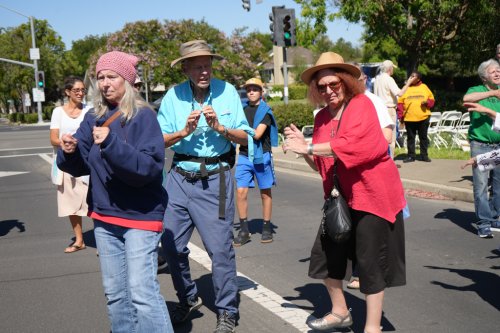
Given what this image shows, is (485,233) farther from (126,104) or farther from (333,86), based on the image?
(126,104)

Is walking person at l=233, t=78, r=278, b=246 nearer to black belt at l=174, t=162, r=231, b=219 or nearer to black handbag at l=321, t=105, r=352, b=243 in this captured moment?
black belt at l=174, t=162, r=231, b=219

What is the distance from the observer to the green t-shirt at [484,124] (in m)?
7.29

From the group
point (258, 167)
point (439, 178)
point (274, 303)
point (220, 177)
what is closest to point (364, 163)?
point (220, 177)

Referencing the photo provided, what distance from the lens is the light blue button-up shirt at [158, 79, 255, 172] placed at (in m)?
4.60

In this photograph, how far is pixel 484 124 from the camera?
7.35m

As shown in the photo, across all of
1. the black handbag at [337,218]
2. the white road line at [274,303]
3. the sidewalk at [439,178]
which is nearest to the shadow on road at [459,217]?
the sidewalk at [439,178]

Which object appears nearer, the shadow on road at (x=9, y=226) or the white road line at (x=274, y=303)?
the white road line at (x=274, y=303)

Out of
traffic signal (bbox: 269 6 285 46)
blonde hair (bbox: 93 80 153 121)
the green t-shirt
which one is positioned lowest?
the green t-shirt

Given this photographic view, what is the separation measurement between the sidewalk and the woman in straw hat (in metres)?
5.99

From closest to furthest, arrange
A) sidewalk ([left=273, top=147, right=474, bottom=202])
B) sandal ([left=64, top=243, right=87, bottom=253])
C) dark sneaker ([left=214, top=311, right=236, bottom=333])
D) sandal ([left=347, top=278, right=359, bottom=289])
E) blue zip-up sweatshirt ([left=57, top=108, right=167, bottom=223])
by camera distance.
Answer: blue zip-up sweatshirt ([left=57, top=108, right=167, bottom=223])
dark sneaker ([left=214, top=311, right=236, bottom=333])
sandal ([left=347, top=278, right=359, bottom=289])
sandal ([left=64, top=243, right=87, bottom=253])
sidewalk ([left=273, top=147, right=474, bottom=202])

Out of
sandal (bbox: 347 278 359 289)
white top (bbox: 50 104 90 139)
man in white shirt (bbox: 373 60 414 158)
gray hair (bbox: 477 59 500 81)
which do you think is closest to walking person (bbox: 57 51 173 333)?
sandal (bbox: 347 278 359 289)

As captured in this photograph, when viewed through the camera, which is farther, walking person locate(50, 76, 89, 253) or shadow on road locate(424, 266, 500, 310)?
walking person locate(50, 76, 89, 253)

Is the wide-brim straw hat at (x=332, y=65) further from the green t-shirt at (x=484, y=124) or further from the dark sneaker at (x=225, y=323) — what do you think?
the green t-shirt at (x=484, y=124)

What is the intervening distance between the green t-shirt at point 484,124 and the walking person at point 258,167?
2288mm
